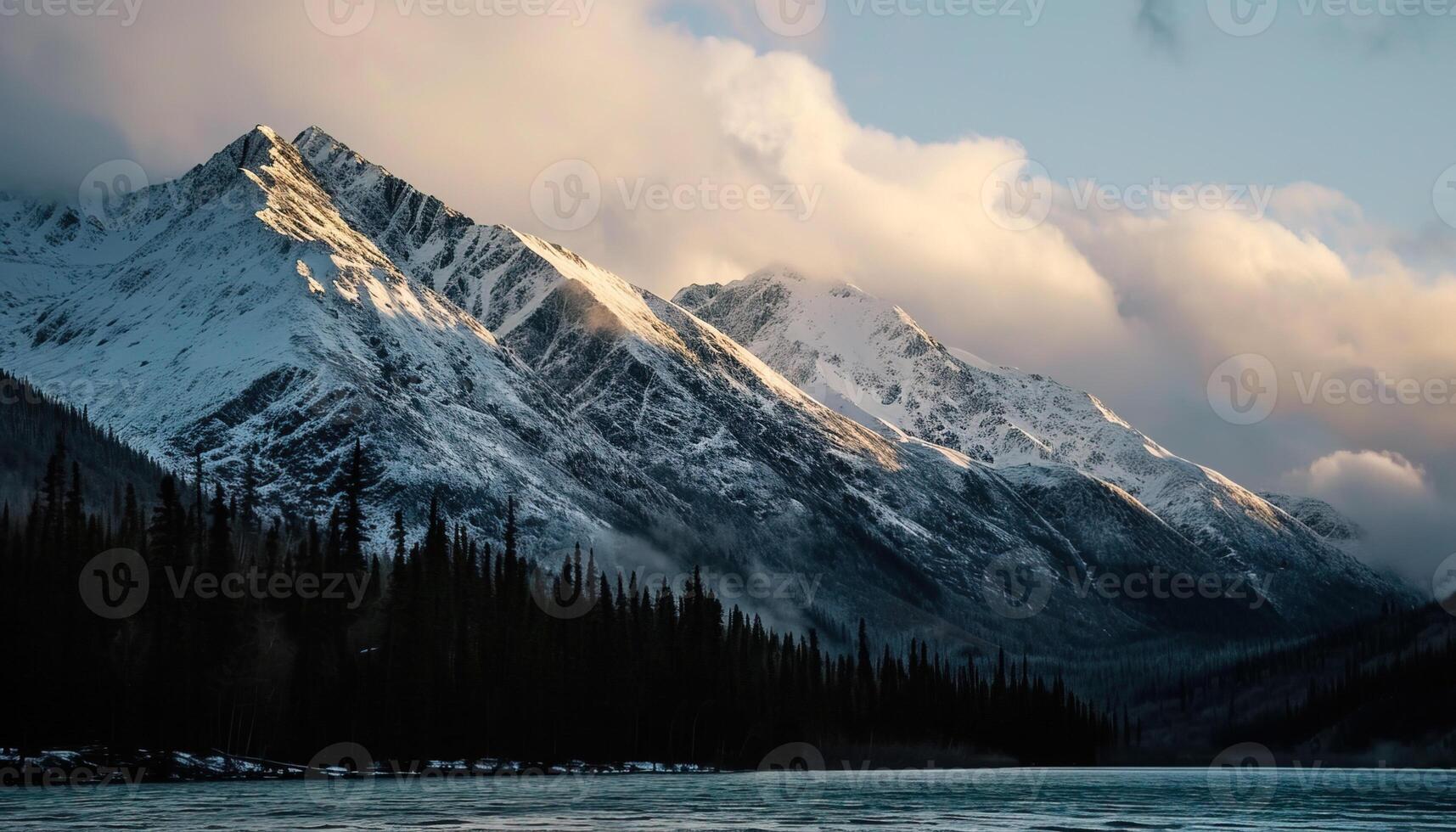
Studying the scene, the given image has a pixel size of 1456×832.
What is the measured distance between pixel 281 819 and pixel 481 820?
1386cm

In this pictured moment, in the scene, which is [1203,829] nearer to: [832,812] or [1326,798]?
[832,812]

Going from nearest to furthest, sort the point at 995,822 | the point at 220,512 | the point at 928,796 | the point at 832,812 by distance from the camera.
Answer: the point at 995,822 → the point at 832,812 → the point at 928,796 → the point at 220,512

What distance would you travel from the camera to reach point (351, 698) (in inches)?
7653

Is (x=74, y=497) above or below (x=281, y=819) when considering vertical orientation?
above

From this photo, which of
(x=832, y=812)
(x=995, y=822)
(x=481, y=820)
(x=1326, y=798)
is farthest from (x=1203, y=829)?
(x=1326, y=798)

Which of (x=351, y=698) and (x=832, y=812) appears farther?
(x=351, y=698)

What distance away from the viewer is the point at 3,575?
6890 inches

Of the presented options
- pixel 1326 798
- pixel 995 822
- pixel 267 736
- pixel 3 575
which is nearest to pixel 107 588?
pixel 3 575

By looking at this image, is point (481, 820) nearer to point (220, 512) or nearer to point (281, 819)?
point (281, 819)

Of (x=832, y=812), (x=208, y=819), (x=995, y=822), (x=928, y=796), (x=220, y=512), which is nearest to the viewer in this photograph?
(x=208, y=819)

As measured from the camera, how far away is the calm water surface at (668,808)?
114062mm

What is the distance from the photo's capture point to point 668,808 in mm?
135625

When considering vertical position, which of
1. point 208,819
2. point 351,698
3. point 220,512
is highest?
point 220,512

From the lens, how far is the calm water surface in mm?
114062
